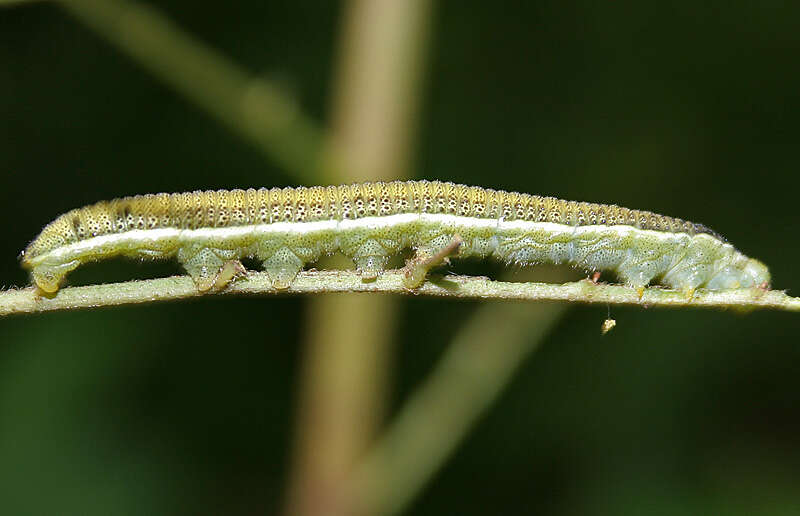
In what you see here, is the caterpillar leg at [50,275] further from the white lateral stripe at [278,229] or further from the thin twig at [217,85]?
the thin twig at [217,85]

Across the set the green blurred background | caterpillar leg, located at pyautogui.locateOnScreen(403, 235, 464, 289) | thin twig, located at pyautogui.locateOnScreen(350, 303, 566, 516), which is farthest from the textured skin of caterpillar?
the green blurred background

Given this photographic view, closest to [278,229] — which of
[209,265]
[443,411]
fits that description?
[209,265]

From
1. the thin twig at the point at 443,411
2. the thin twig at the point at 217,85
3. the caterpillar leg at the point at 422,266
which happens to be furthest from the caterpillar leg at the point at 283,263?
the thin twig at the point at 443,411

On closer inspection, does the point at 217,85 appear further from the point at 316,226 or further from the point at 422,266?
the point at 422,266

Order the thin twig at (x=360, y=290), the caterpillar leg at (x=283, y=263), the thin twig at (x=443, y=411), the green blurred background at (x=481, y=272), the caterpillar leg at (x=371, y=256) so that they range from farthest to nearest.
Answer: the green blurred background at (x=481, y=272) < the thin twig at (x=443, y=411) < the caterpillar leg at (x=371, y=256) < the caterpillar leg at (x=283, y=263) < the thin twig at (x=360, y=290)

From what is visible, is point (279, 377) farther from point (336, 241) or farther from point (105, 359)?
point (336, 241)

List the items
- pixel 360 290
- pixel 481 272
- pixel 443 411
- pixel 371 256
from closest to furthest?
1. pixel 360 290
2. pixel 371 256
3. pixel 443 411
4. pixel 481 272

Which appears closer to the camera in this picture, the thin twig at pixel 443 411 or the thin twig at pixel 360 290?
the thin twig at pixel 360 290
